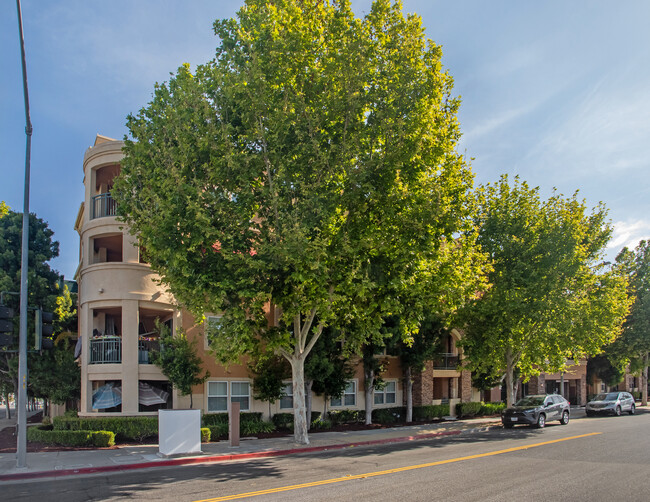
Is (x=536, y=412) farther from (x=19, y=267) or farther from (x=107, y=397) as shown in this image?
(x=19, y=267)

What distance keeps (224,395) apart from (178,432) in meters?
7.33

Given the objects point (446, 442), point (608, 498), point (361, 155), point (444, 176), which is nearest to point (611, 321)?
point (446, 442)

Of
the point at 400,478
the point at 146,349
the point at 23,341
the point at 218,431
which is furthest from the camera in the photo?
the point at 146,349

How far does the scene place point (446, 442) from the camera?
20047mm

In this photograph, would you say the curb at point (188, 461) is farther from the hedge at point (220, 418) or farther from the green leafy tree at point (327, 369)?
the hedge at point (220, 418)

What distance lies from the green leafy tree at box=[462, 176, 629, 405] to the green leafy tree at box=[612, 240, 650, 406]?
14.9 meters

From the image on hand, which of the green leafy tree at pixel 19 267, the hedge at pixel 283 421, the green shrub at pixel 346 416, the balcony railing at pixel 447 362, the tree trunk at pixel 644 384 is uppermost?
the green leafy tree at pixel 19 267

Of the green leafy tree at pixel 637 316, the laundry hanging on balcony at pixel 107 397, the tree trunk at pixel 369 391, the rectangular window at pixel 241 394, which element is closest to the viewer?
the laundry hanging on balcony at pixel 107 397

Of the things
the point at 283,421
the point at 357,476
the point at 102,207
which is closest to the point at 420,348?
Answer: the point at 283,421

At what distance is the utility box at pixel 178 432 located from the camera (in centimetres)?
1588

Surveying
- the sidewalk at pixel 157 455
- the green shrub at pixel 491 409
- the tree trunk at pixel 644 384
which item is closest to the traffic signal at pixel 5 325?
the sidewalk at pixel 157 455

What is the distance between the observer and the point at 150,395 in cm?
A: 2144

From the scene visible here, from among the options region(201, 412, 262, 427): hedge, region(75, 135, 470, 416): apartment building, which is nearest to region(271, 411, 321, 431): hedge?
region(75, 135, 470, 416): apartment building

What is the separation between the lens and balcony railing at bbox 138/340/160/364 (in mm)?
21609
